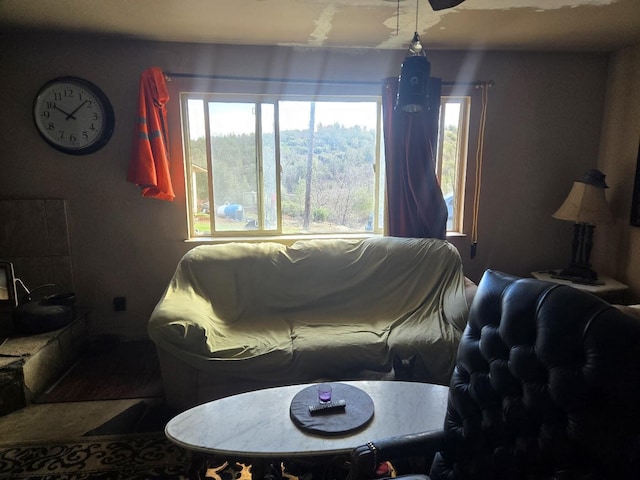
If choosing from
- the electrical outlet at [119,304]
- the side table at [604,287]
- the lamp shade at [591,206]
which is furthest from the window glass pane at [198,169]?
the lamp shade at [591,206]

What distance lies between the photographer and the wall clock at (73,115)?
281cm

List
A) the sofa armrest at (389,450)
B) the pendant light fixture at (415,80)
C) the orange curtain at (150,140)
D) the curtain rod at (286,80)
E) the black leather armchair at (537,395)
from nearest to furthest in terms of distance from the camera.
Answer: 1. the black leather armchair at (537,395)
2. the sofa armrest at (389,450)
3. the pendant light fixture at (415,80)
4. the orange curtain at (150,140)
5. the curtain rod at (286,80)

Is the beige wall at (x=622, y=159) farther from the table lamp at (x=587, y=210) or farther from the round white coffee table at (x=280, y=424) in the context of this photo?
the round white coffee table at (x=280, y=424)

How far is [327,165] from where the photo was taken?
329cm

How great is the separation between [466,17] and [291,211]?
1.85 metres

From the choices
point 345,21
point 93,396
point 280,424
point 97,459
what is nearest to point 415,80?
point 345,21

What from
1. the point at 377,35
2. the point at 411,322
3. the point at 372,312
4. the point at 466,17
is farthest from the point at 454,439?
the point at 377,35

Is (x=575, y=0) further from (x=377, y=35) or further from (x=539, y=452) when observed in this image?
(x=539, y=452)

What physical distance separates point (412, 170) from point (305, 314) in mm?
1401

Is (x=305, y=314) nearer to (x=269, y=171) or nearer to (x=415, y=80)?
(x=269, y=171)

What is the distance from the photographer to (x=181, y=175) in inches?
120

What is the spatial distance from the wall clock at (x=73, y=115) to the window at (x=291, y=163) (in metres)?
0.58

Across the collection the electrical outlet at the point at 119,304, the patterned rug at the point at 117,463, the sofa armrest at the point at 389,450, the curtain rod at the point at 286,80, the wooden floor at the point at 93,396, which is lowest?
the patterned rug at the point at 117,463

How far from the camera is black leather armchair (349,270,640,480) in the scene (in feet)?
2.64
